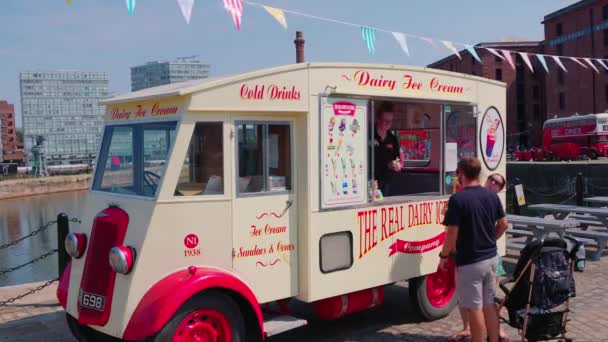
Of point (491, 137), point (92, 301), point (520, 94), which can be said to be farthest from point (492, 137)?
point (520, 94)

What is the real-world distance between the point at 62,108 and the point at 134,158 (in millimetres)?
112081

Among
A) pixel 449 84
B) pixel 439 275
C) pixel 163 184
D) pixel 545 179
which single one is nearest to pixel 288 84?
pixel 163 184

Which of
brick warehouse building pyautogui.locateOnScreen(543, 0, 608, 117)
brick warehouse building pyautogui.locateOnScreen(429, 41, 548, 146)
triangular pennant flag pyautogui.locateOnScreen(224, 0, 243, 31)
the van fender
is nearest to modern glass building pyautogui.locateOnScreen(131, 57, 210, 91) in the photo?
triangular pennant flag pyautogui.locateOnScreen(224, 0, 243, 31)

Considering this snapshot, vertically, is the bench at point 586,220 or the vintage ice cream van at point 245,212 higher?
the vintage ice cream van at point 245,212

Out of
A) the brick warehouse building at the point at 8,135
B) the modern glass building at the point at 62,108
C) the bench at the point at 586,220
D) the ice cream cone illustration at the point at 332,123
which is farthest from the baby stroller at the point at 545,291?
the brick warehouse building at the point at 8,135

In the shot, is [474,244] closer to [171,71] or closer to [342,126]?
[342,126]

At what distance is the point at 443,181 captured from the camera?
21.0 ft

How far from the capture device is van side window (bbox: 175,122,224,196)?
4.55 m

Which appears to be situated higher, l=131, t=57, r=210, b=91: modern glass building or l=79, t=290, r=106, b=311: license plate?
l=131, t=57, r=210, b=91: modern glass building

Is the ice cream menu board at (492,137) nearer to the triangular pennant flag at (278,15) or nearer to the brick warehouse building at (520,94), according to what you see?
the triangular pennant flag at (278,15)

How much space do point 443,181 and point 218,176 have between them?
276 cm

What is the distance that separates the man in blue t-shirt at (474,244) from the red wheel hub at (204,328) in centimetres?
190

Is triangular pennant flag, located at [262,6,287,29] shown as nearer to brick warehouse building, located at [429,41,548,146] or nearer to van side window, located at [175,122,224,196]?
van side window, located at [175,122,224,196]

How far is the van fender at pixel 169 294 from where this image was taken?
4.09 metres
